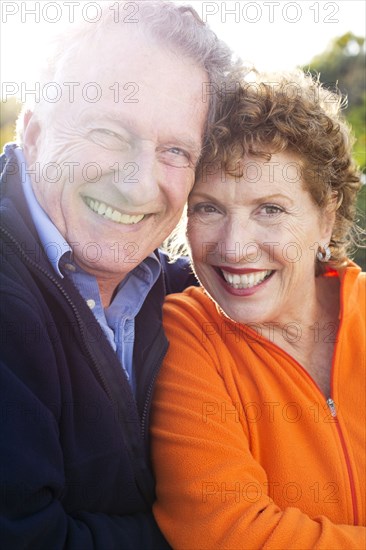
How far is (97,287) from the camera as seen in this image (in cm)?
223

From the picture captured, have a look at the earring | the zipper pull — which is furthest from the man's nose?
the zipper pull

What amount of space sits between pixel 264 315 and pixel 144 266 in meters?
0.47

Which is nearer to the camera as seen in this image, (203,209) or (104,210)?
(104,210)

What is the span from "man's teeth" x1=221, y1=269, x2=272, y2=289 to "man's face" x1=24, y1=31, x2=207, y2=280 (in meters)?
0.40

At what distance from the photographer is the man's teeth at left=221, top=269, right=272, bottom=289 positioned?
7.84ft

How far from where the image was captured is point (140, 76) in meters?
2.13

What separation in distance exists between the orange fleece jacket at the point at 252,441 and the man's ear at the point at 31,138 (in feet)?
2.48

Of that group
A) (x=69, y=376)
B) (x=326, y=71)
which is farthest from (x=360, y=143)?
(x=69, y=376)

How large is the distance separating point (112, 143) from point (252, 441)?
3.53 feet

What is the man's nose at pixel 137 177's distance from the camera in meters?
2.15

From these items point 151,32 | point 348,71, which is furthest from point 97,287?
point 348,71

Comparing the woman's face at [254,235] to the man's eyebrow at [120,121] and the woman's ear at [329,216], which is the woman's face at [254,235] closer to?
the woman's ear at [329,216]

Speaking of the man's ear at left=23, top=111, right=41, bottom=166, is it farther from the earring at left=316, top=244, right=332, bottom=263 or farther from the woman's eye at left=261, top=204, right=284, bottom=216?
the earring at left=316, top=244, right=332, bottom=263

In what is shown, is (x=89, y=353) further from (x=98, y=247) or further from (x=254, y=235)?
(x=254, y=235)
